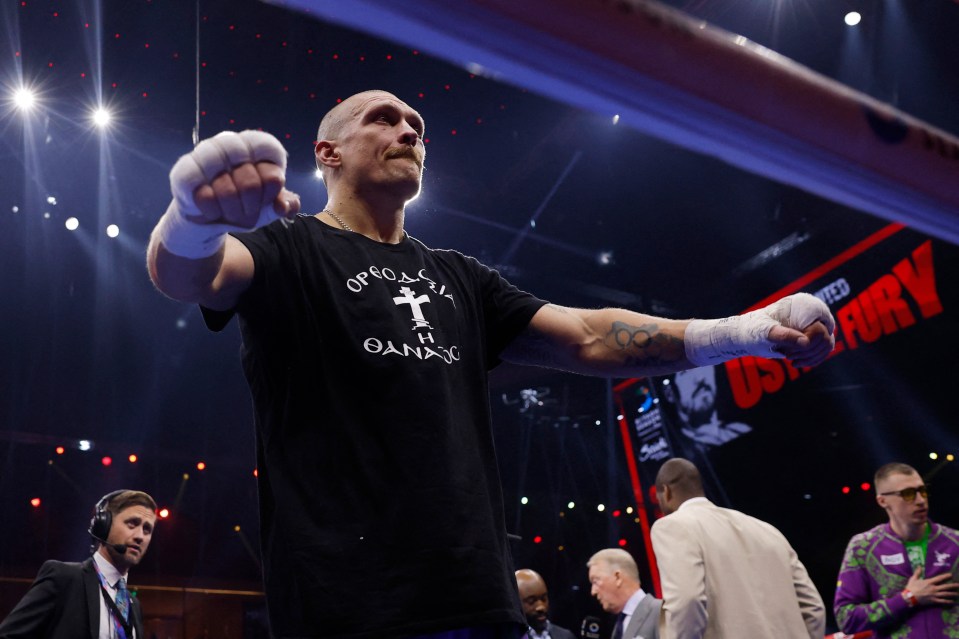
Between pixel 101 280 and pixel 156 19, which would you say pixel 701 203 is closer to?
pixel 156 19

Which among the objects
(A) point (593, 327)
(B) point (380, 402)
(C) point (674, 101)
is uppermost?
(C) point (674, 101)

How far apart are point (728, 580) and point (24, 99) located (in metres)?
6.58

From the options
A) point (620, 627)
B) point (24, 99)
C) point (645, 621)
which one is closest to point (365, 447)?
point (645, 621)

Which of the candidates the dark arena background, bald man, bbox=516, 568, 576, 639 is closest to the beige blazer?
the dark arena background

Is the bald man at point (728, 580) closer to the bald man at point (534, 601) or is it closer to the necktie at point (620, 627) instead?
the necktie at point (620, 627)

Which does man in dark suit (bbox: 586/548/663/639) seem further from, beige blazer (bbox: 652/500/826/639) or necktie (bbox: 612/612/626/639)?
beige blazer (bbox: 652/500/826/639)

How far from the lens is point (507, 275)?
9.55m

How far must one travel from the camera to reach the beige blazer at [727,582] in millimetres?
3234

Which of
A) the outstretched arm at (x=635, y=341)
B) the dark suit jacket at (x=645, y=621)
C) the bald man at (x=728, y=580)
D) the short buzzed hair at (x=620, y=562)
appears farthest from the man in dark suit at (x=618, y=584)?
the outstretched arm at (x=635, y=341)

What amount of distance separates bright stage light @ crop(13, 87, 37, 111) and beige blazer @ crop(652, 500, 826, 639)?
6.10 meters

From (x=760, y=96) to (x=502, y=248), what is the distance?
25.8 ft

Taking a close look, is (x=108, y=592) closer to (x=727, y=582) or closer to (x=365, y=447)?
(x=727, y=582)

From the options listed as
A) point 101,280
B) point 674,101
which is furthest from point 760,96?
point 101,280

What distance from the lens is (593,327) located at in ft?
5.33
